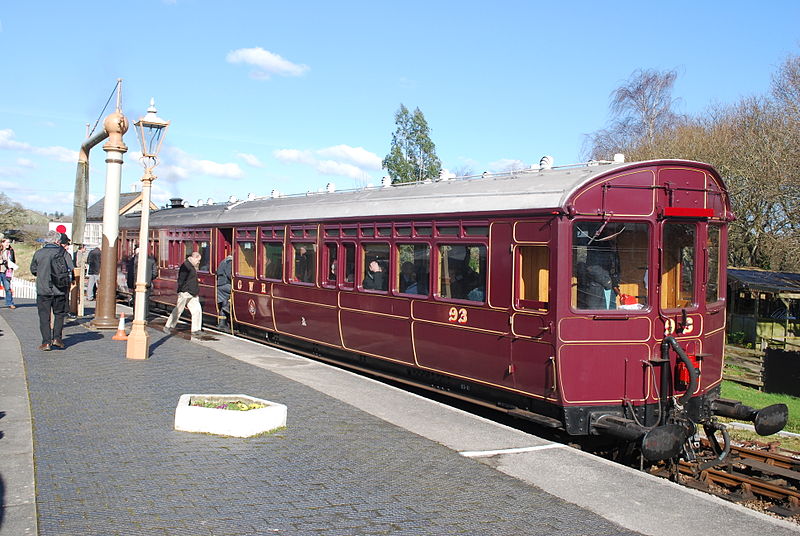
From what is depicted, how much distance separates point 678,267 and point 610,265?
0.97 m

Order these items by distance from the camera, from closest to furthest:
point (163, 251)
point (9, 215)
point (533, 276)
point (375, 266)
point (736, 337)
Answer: point (533, 276) < point (375, 266) < point (163, 251) < point (736, 337) < point (9, 215)

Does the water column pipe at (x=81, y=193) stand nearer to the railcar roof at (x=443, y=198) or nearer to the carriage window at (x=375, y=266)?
the railcar roof at (x=443, y=198)

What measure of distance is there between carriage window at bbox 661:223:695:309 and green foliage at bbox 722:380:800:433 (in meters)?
6.18

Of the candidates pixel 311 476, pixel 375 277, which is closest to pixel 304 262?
pixel 375 277

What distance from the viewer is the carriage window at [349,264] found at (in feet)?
37.8

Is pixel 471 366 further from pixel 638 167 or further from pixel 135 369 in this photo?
pixel 135 369

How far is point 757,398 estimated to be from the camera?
15758 mm

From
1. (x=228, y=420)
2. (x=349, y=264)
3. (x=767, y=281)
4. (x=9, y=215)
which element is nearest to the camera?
(x=228, y=420)

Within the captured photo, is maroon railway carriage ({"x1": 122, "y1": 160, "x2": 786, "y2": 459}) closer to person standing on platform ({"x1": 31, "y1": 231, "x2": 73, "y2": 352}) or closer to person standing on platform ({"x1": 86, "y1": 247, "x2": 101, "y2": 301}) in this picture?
person standing on platform ({"x1": 31, "y1": 231, "x2": 73, "y2": 352})

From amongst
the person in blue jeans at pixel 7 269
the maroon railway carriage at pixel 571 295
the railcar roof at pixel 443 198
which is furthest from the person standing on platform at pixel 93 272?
the maroon railway carriage at pixel 571 295

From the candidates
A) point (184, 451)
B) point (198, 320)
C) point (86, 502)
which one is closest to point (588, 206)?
point (184, 451)

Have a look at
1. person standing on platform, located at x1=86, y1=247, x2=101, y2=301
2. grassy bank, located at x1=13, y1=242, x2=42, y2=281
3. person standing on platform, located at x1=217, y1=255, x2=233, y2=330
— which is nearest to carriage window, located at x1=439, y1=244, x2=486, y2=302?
person standing on platform, located at x1=217, y1=255, x2=233, y2=330

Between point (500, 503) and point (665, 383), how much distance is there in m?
3.16

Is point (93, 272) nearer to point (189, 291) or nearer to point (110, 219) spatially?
point (110, 219)
